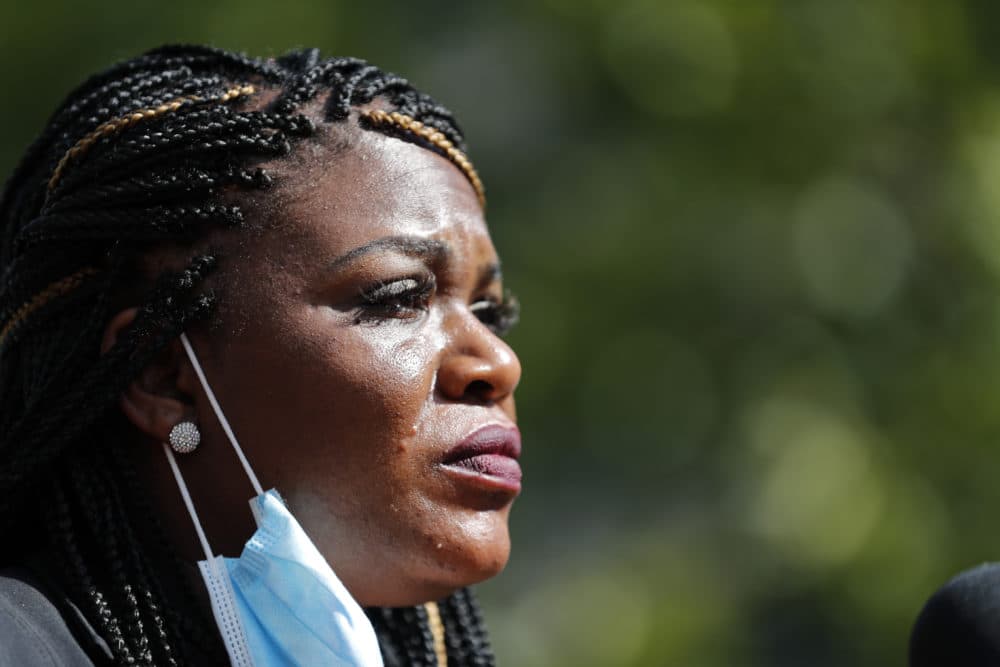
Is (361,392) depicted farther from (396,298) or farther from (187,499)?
(187,499)

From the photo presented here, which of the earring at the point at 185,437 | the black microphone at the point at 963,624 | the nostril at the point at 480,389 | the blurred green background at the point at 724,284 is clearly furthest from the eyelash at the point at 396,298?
the blurred green background at the point at 724,284

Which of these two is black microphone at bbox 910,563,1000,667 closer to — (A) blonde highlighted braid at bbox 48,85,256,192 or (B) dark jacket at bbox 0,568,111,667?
(B) dark jacket at bbox 0,568,111,667

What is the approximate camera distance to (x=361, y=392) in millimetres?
2889

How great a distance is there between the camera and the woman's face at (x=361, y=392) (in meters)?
2.88

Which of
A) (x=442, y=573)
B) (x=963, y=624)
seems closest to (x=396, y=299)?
(x=442, y=573)

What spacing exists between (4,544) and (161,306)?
67 centimetres

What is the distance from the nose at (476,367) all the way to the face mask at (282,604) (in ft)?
1.56

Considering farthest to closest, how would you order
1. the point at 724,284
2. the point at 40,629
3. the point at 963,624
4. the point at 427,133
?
the point at 724,284 → the point at 427,133 → the point at 40,629 → the point at 963,624

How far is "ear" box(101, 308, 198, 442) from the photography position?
297 centimetres

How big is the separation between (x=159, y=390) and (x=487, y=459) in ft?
2.49

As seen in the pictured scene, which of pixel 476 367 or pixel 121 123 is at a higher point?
pixel 121 123

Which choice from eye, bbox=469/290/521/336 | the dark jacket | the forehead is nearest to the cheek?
the forehead

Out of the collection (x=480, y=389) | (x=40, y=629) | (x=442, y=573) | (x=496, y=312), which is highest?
(x=496, y=312)

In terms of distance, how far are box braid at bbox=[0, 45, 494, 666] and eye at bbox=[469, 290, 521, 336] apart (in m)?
0.42
